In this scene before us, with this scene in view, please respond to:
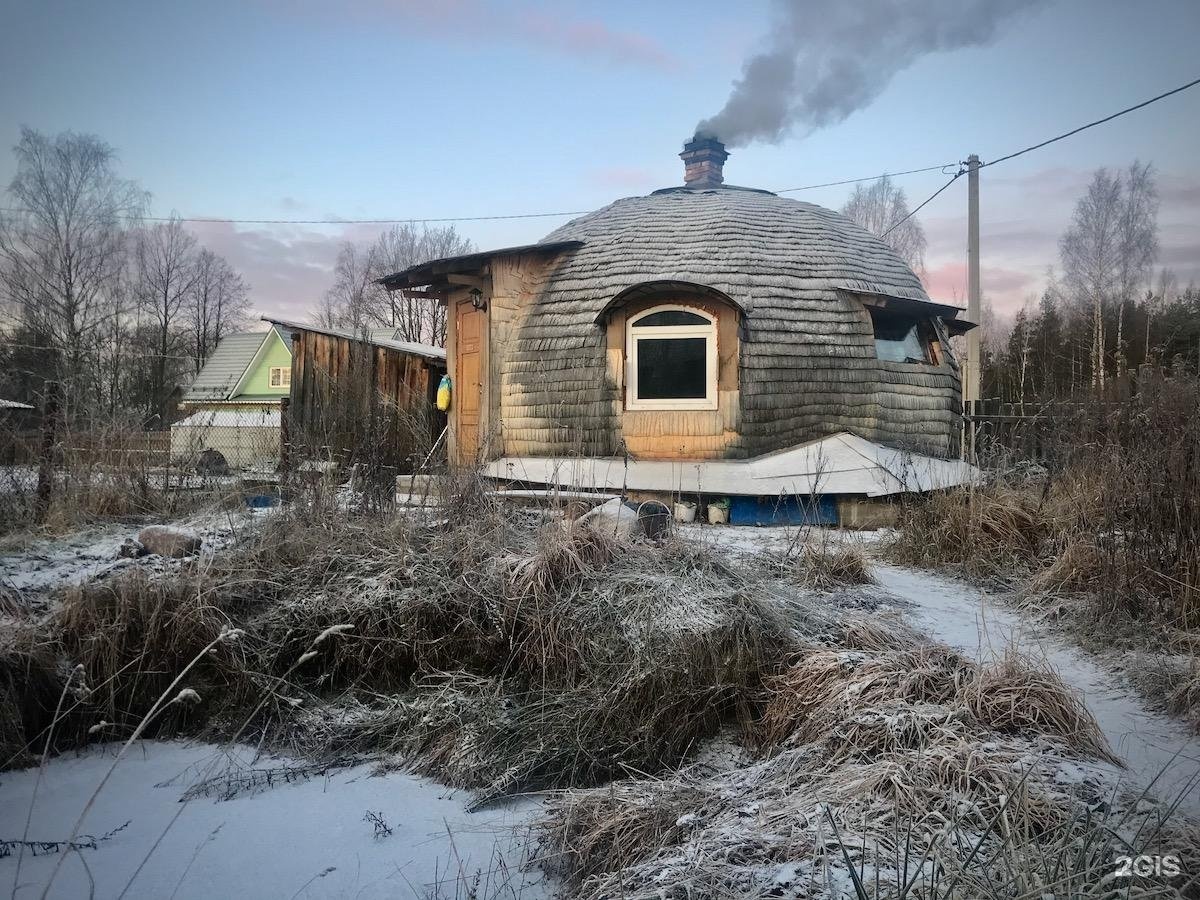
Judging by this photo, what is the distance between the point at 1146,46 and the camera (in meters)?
6.66

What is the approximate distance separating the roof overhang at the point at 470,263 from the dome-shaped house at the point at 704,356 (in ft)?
0.09

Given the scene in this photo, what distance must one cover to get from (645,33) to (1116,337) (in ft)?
51.9

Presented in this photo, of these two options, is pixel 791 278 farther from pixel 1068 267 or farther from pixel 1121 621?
pixel 1068 267

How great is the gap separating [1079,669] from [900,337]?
7.31m

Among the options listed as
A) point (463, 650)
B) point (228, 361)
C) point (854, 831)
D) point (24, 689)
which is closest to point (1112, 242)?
point (463, 650)

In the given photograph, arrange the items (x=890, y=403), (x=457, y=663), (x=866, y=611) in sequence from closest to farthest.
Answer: (x=457, y=663)
(x=866, y=611)
(x=890, y=403)

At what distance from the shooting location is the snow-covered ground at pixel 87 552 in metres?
4.26

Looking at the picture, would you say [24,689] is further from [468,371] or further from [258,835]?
[468,371]

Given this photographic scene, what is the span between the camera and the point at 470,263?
9711mm

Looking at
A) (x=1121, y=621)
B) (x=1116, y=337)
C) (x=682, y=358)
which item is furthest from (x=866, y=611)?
(x=1116, y=337)

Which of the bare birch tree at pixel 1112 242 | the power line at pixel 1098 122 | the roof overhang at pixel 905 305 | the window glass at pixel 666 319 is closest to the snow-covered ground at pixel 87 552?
the window glass at pixel 666 319

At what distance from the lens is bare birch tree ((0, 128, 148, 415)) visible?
48.6ft

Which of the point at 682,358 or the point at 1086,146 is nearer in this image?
the point at 682,358

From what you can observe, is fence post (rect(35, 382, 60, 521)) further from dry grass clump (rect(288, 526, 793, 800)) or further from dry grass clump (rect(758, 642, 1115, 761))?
dry grass clump (rect(758, 642, 1115, 761))
